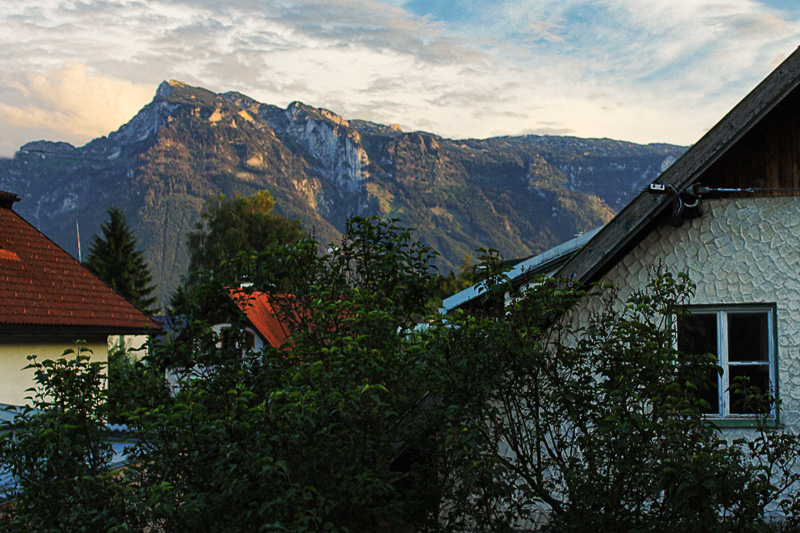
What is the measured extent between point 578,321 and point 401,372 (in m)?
2.39

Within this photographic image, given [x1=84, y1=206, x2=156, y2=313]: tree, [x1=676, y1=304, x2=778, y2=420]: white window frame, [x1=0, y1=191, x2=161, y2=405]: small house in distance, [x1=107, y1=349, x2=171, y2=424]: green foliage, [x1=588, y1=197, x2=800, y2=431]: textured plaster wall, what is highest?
[x1=84, y1=206, x2=156, y2=313]: tree

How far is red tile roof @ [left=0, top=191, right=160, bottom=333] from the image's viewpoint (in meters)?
17.4

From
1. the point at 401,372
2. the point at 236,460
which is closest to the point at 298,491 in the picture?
the point at 236,460

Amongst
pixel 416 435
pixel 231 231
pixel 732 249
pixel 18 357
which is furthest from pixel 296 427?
pixel 231 231

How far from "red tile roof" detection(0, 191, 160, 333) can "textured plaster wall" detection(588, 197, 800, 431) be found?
1485cm

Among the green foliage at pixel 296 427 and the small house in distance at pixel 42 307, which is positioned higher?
the small house in distance at pixel 42 307

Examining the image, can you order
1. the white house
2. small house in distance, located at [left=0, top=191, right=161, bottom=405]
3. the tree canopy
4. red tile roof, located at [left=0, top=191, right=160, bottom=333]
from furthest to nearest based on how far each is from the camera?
red tile roof, located at [left=0, top=191, right=160, bottom=333]
small house in distance, located at [left=0, top=191, right=161, bottom=405]
the white house
the tree canopy

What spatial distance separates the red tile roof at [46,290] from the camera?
1742 centimetres

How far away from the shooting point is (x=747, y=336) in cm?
661

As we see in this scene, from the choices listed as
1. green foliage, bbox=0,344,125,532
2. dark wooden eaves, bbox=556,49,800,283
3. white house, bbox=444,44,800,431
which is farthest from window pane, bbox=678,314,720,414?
green foliage, bbox=0,344,125,532

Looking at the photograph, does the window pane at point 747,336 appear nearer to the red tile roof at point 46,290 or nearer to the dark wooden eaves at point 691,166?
the dark wooden eaves at point 691,166

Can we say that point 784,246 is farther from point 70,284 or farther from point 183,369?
point 70,284

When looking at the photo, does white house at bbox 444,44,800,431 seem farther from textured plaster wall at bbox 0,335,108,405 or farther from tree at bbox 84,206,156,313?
tree at bbox 84,206,156,313

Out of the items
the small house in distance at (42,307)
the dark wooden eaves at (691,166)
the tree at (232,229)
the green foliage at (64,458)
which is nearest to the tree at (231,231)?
the tree at (232,229)
